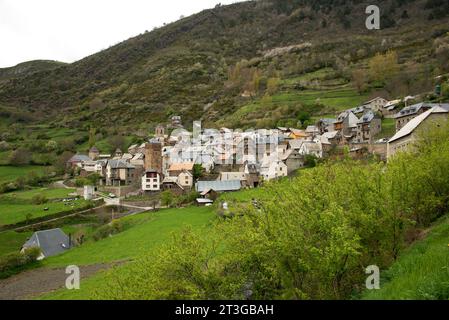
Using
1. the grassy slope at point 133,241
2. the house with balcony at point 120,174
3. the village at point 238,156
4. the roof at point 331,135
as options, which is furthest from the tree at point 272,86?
the grassy slope at point 133,241

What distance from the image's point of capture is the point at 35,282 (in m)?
47.2

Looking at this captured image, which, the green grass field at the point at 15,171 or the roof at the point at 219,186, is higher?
the green grass field at the point at 15,171

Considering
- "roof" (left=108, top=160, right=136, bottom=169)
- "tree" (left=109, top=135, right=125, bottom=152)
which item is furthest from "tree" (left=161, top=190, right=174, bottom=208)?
"tree" (left=109, top=135, right=125, bottom=152)

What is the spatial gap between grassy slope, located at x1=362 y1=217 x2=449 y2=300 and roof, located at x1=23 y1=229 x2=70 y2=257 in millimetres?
52709

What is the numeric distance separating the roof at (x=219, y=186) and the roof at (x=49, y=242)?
29.7 metres

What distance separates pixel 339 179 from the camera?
949 inches

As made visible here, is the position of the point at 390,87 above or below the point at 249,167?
above

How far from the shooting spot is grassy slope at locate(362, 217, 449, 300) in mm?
13398

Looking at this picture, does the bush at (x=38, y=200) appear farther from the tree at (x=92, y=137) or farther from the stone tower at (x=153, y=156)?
the tree at (x=92, y=137)

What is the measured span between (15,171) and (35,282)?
81.9 m

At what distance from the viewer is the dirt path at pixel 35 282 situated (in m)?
43.1
